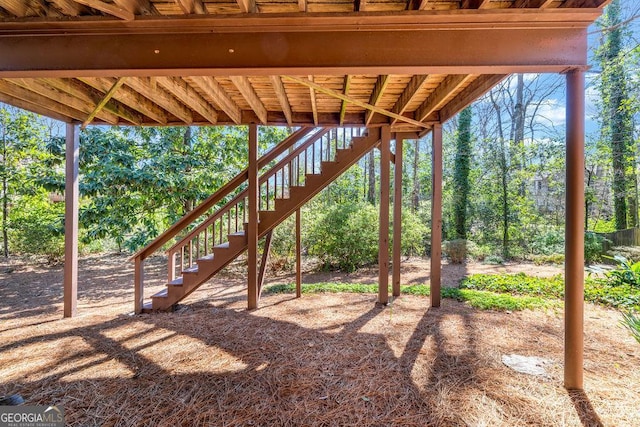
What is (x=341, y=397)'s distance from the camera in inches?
79.6

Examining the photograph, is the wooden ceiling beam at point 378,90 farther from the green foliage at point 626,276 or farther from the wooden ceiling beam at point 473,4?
the green foliage at point 626,276

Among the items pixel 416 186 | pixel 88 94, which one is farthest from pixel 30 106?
pixel 416 186

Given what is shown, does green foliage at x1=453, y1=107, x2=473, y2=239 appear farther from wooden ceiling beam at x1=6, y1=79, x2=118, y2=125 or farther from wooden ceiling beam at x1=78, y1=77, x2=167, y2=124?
wooden ceiling beam at x1=6, y1=79, x2=118, y2=125

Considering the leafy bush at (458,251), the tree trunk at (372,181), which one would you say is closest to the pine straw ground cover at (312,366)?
the leafy bush at (458,251)

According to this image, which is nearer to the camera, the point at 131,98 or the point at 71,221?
the point at 131,98

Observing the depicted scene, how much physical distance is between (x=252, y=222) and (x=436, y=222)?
265cm

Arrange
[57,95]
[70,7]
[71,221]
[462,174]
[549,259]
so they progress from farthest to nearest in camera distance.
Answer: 1. [462,174]
2. [549,259]
3. [71,221]
4. [57,95]
5. [70,7]

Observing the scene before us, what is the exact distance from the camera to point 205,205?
12.8ft

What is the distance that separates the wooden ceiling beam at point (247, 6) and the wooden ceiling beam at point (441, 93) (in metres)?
1.89

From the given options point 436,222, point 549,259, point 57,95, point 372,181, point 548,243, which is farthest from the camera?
point 372,181

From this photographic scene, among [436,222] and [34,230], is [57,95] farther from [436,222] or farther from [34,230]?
[34,230]

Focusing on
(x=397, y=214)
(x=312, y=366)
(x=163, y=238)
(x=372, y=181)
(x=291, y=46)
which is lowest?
(x=312, y=366)

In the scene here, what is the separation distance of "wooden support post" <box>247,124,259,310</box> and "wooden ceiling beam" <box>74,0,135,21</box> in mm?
2204

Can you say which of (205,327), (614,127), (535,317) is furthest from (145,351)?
(614,127)
